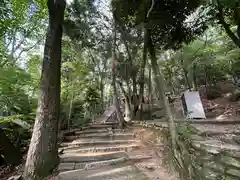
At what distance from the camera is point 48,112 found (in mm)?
3826

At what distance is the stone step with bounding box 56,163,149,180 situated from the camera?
3.38 meters

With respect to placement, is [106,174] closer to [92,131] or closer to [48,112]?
[48,112]

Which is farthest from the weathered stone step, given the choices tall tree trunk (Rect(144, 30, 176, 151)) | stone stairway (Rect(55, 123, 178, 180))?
stone stairway (Rect(55, 123, 178, 180))

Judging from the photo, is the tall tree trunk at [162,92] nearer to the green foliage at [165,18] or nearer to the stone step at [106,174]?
the green foliage at [165,18]

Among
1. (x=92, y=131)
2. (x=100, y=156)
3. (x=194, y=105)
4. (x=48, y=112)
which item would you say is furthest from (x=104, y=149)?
(x=194, y=105)

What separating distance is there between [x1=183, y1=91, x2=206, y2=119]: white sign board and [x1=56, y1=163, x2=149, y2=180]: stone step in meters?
4.95

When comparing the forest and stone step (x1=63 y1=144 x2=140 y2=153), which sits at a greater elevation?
the forest

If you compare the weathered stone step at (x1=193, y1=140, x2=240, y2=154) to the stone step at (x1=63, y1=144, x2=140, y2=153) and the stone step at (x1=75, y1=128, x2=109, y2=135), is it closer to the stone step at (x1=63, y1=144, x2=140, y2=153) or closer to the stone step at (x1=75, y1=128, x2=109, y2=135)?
the stone step at (x1=63, y1=144, x2=140, y2=153)

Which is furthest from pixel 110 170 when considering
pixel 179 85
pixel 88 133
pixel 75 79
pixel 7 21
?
pixel 179 85

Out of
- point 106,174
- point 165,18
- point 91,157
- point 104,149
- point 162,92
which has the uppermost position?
point 165,18

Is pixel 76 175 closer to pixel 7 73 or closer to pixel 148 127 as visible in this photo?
pixel 148 127

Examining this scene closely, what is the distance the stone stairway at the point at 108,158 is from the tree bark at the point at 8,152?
1.05 m

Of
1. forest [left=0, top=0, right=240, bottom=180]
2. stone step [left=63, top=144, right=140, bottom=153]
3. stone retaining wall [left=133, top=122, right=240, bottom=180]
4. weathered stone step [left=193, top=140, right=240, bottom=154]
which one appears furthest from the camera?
stone step [left=63, top=144, right=140, bottom=153]

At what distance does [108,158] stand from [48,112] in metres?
1.65
